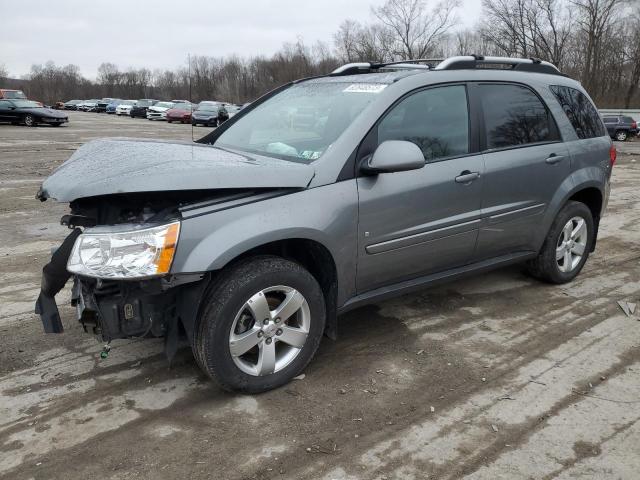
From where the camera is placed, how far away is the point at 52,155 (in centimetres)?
1527

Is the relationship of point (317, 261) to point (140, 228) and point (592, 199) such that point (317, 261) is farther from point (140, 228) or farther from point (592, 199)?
point (592, 199)

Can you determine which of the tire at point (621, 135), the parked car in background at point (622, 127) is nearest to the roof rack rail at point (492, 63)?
the parked car in background at point (622, 127)

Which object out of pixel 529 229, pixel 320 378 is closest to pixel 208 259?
pixel 320 378

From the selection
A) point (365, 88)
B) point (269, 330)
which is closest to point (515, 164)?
point (365, 88)

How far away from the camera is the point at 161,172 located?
274cm

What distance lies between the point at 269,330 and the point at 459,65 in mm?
2437

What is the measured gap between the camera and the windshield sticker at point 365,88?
363 centimetres

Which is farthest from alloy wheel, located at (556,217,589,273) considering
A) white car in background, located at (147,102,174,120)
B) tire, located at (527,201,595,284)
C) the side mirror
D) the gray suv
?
white car in background, located at (147,102,174,120)

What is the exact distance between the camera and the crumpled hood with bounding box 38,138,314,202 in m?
2.68

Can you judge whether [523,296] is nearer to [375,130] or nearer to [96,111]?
[375,130]

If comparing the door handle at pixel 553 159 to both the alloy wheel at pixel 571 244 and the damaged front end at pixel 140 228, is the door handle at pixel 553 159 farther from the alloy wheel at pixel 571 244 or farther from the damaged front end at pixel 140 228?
the damaged front end at pixel 140 228

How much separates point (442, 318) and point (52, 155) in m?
14.1

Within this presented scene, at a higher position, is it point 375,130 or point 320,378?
point 375,130

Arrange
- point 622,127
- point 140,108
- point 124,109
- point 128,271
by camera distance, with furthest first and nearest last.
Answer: point 124,109, point 140,108, point 622,127, point 128,271
